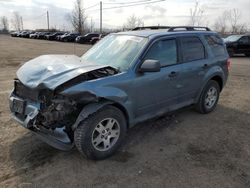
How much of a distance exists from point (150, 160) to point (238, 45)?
62.0ft

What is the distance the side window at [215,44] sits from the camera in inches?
235

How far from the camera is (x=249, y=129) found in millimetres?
5309

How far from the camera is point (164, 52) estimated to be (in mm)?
4828

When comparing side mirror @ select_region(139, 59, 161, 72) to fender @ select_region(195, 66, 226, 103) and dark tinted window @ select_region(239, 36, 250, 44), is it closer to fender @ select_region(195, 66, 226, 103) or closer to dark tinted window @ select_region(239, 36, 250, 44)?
fender @ select_region(195, 66, 226, 103)

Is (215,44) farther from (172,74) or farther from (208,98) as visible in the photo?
(172,74)

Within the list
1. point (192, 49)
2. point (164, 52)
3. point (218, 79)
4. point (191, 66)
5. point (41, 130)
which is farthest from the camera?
point (218, 79)

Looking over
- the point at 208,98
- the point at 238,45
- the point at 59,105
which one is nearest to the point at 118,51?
the point at 59,105

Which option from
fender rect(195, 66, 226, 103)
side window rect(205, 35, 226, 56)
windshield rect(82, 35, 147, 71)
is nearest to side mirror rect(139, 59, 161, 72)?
windshield rect(82, 35, 147, 71)

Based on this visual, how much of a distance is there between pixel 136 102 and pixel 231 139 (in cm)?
186

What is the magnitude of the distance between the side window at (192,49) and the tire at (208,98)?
0.71m

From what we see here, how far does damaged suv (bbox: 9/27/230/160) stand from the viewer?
Answer: 12.1 feet

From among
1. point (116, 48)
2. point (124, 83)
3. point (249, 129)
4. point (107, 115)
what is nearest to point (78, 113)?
point (107, 115)

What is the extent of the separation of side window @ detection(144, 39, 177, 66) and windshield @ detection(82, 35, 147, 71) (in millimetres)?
195

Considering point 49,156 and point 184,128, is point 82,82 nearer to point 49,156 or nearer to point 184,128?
point 49,156
